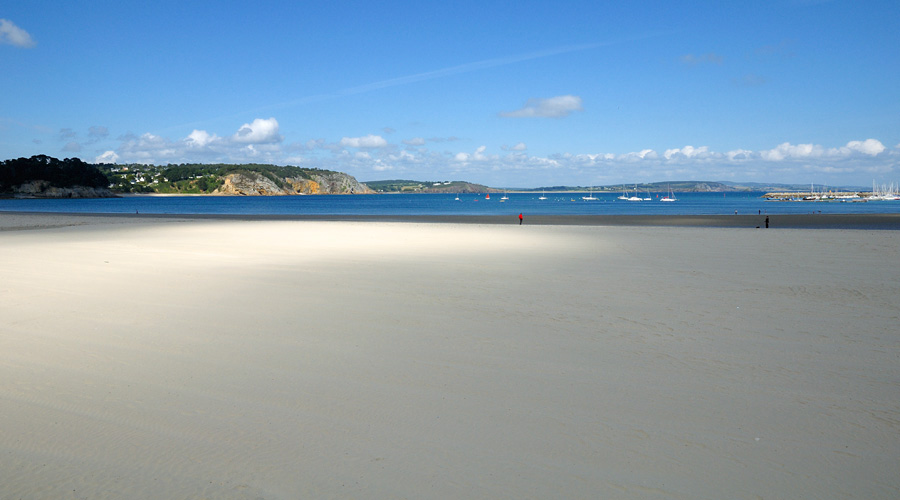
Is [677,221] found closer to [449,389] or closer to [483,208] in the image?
[449,389]

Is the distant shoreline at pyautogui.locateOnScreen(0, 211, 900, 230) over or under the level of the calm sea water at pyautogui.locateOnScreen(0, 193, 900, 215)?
under

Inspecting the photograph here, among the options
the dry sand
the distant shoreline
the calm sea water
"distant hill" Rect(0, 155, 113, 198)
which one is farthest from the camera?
"distant hill" Rect(0, 155, 113, 198)

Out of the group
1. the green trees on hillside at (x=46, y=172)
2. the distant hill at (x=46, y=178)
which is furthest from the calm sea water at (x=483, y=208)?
the green trees on hillside at (x=46, y=172)

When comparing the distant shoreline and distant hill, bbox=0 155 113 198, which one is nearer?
the distant shoreline

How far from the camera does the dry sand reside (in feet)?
11.5

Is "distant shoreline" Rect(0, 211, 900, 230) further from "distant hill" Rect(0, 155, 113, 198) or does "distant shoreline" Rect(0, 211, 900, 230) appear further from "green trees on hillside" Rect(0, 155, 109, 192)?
"green trees on hillside" Rect(0, 155, 109, 192)

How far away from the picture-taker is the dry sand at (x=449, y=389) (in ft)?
11.5

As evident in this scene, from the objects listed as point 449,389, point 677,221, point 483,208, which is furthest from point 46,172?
point 449,389

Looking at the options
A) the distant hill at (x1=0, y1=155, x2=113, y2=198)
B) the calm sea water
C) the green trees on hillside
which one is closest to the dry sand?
the calm sea water

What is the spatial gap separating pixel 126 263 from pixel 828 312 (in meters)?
15.9

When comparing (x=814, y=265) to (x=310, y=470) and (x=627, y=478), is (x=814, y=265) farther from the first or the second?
(x=310, y=470)

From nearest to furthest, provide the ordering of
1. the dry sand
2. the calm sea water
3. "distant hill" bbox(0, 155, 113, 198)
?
1. the dry sand
2. the calm sea water
3. "distant hill" bbox(0, 155, 113, 198)

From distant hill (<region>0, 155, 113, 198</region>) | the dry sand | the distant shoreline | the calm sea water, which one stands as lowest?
the dry sand

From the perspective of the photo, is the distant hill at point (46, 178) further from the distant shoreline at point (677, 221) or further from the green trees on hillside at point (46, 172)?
the distant shoreline at point (677, 221)
